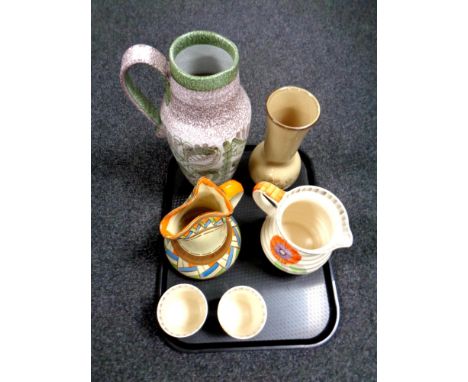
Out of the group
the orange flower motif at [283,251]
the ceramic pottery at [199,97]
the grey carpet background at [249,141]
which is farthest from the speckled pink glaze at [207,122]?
the grey carpet background at [249,141]

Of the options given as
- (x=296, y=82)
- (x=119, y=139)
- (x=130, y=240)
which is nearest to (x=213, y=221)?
(x=130, y=240)

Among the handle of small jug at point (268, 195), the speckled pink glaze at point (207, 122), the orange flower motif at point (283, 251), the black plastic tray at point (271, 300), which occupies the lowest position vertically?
the black plastic tray at point (271, 300)

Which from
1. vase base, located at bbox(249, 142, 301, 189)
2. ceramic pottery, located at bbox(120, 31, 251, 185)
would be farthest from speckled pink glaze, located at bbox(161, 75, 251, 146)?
vase base, located at bbox(249, 142, 301, 189)

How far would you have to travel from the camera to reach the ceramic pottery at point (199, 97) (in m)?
0.47

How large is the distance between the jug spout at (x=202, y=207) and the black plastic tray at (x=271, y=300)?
0.49 ft

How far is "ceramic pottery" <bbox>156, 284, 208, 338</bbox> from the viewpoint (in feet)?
1.93

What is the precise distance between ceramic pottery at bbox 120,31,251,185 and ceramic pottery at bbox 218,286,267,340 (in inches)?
8.7

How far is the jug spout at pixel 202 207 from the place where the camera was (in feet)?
1.57

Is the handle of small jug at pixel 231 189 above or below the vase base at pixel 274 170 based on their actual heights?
above

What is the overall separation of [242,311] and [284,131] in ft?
1.00

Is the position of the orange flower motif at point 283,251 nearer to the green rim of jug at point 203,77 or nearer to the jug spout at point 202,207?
the jug spout at point 202,207

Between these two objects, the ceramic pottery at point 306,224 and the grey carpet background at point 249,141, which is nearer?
the ceramic pottery at point 306,224

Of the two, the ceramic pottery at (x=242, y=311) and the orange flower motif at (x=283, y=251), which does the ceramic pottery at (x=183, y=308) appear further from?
the orange flower motif at (x=283, y=251)
